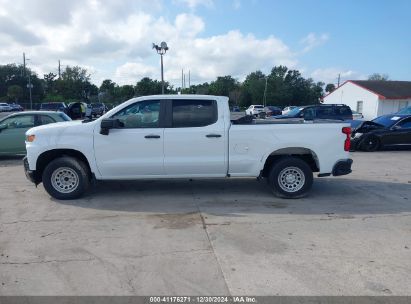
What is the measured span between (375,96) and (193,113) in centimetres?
4251

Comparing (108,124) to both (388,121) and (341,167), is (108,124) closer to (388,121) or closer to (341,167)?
(341,167)

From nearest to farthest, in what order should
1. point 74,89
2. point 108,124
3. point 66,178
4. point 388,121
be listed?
point 108,124 < point 66,178 < point 388,121 < point 74,89

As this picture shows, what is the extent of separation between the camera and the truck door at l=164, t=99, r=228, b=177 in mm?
6473

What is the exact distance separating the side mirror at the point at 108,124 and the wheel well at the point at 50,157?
28.6 inches

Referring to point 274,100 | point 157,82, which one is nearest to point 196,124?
point 157,82

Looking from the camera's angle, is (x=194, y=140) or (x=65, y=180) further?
(x=65, y=180)

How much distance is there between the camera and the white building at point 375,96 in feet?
141

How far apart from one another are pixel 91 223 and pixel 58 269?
148cm

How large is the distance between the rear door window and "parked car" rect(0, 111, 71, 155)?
6.48 meters

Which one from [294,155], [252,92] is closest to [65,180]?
[294,155]

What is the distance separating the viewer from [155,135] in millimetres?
6426

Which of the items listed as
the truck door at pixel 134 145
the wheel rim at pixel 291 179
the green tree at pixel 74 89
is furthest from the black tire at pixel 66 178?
the green tree at pixel 74 89

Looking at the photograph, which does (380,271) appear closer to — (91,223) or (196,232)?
(196,232)

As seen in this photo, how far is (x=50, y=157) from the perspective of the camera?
6.73 m
